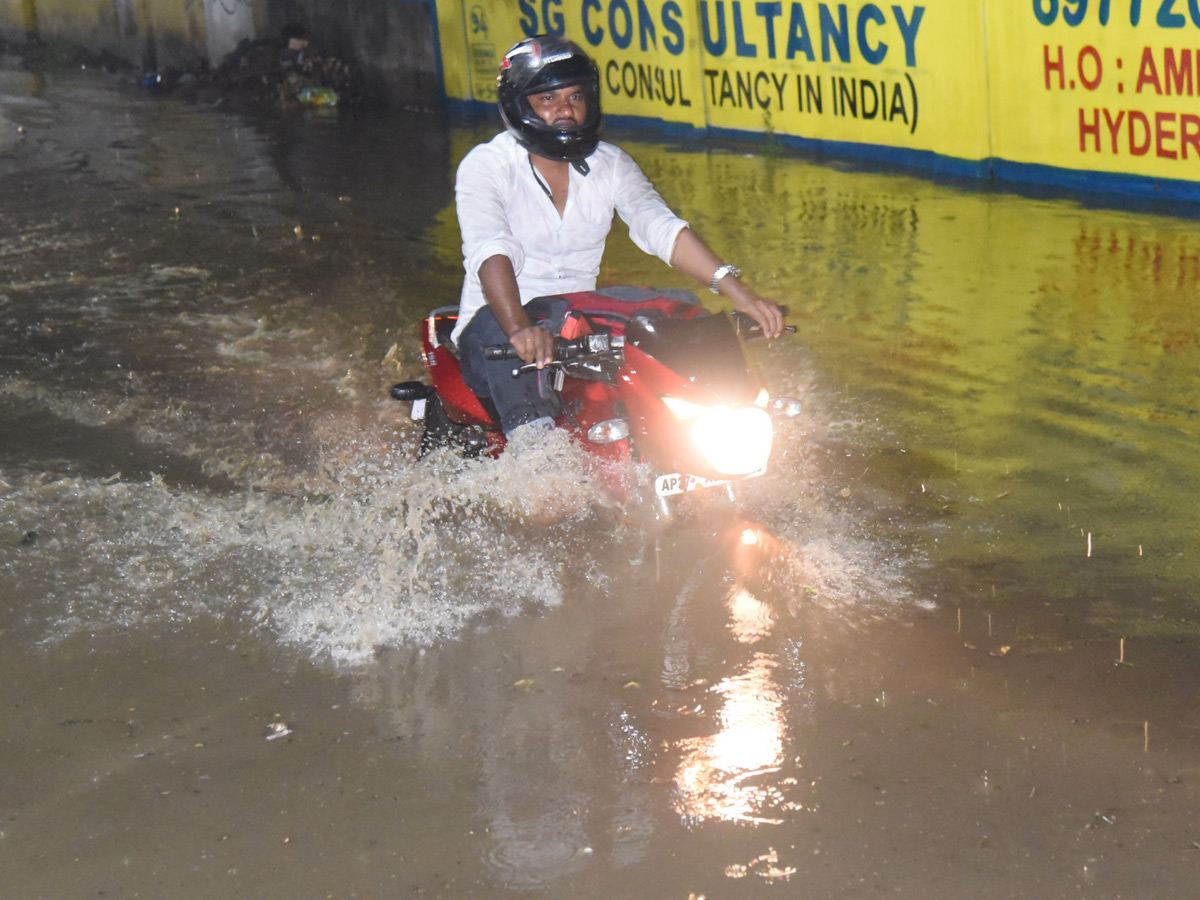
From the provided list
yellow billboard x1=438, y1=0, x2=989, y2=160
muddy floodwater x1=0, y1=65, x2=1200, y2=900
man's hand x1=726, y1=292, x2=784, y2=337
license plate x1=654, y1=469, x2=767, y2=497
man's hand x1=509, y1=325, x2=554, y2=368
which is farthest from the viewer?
yellow billboard x1=438, y1=0, x2=989, y2=160

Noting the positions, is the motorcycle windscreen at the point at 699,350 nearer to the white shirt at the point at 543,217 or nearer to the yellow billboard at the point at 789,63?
the white shirt at the point at 543,217

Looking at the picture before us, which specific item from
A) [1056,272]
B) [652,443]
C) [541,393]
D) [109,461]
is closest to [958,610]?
[652,443]

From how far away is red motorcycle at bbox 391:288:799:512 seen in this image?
4254mm

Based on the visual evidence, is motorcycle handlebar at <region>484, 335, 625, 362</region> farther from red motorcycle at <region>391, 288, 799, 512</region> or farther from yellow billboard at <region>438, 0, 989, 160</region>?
yellow billboard at <region>438, 0, 989, 160</region>

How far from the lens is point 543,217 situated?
502 cm

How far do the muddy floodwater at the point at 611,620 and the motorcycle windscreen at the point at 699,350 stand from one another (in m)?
0.57

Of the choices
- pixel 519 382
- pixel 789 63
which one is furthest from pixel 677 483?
pixel 789 63

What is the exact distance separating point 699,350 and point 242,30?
19446 mm

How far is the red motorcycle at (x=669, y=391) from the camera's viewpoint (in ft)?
14.0

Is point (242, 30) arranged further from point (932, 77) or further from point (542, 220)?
point (542, 220)

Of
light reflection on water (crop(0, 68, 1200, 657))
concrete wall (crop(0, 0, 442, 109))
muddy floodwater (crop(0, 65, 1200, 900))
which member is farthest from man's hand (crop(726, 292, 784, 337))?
concrete wall (crop(0, 0, 442, 109))

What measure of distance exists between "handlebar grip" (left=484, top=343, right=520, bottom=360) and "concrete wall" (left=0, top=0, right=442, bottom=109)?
1510 cm

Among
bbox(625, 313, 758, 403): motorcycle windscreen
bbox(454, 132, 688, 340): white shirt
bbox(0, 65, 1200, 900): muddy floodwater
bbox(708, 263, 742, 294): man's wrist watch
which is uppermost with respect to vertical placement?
bbox(454, 132, 688, 340): white shirt

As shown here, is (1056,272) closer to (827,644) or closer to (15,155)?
(827,644)
